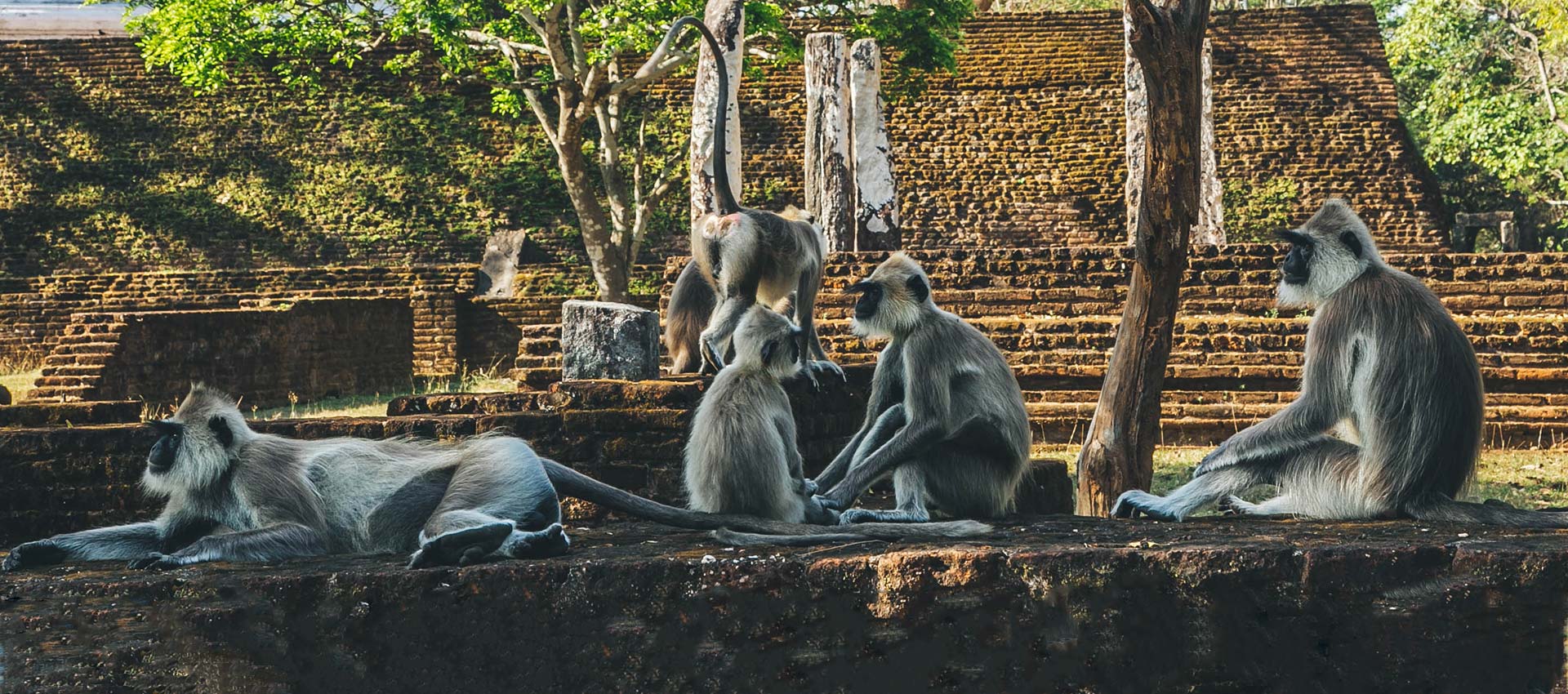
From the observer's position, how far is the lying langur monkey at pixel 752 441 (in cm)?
464

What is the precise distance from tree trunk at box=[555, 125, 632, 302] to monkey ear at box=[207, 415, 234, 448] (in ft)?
38.4

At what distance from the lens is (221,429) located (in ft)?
14.1

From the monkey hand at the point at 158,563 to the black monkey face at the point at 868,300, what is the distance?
98.7 inches

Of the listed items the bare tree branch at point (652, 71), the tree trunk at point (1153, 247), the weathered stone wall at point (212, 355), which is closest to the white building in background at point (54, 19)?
the weathered stone wall at point (212, 355)

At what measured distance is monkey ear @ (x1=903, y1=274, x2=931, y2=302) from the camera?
544 cm

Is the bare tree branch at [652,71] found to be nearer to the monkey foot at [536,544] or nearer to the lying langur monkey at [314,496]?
the lying langur monkey at [314,496]

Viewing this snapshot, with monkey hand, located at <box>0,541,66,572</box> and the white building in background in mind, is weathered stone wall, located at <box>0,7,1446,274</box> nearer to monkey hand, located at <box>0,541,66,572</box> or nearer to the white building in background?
the white building in background

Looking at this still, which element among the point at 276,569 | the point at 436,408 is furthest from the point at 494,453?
the point at 436,408

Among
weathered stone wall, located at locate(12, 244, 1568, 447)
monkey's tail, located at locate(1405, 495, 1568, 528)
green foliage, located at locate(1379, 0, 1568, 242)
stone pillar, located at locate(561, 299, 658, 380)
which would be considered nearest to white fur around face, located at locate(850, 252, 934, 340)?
monkey's tail, located at locate(1405, 495, 1568, 528)

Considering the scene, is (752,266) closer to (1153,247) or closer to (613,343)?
(613,343)

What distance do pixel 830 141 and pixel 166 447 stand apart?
11167 millimetres

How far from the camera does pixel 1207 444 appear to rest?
33.9 feet

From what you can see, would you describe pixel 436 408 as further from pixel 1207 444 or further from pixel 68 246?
pixel 68 246

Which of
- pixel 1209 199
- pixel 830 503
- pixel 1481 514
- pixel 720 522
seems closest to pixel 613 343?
pixel 830 503
